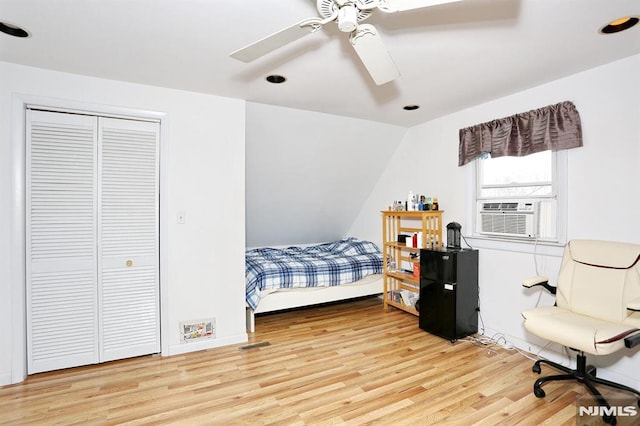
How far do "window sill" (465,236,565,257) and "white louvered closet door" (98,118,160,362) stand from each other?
121 inches

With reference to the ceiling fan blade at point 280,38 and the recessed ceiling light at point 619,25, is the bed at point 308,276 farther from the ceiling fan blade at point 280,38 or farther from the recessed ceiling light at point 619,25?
the recessed ceiling light at point 619,25

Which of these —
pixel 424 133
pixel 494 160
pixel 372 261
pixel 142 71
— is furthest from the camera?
pixel 372 261

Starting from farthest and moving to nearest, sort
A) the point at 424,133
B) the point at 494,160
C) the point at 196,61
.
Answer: the point at 424,133 → the point at 494,160 → the point at 196,61

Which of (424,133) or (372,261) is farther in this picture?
(372,261)

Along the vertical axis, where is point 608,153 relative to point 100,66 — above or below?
below

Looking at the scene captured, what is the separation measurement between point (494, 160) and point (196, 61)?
2.81m

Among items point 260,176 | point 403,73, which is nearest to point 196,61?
point 403,73

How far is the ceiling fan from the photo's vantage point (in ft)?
4.46

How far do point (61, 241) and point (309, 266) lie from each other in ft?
7.51

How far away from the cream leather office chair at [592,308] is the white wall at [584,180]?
8.8 inches

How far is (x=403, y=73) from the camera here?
2480mm

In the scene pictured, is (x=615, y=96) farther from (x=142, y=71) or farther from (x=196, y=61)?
(x=142, y=71)

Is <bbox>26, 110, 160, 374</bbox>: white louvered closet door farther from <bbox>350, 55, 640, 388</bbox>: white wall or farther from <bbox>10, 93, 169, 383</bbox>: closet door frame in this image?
<bbox>350, 55, 640, 388</bbox>: white wall

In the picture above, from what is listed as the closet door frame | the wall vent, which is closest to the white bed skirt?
the wall vent
